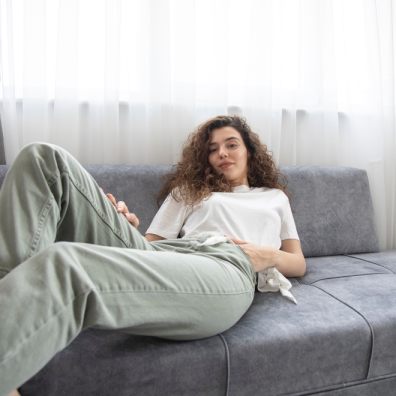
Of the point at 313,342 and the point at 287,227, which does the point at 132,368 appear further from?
the point at 287,227

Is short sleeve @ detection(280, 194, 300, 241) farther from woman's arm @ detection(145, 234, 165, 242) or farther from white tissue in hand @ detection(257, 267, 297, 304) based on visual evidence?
woman's arm @ detection(145, 234, 165, 242)

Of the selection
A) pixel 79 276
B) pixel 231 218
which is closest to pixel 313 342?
pixel 231 218

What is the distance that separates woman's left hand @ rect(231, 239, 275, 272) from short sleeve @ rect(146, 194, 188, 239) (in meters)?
0.27

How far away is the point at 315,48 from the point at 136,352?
1715 mm

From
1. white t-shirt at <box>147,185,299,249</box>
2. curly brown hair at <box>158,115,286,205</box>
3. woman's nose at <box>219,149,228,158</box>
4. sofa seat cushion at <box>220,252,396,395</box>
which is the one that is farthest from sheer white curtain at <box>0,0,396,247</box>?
sofa seat cushion at <box>220,252,396,395</box>

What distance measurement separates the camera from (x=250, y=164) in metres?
1.76

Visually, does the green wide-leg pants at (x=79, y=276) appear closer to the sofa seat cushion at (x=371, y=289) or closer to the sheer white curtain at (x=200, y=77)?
the sofa seat cushion at (x=371, y=289)

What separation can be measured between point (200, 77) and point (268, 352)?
1.29 m

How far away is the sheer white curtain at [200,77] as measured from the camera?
163cm

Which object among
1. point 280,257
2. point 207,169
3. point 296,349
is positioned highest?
point 207,169

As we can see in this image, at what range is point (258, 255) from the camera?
1274 mm

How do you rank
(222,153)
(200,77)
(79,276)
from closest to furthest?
(79,276), (222,153), (200,77)

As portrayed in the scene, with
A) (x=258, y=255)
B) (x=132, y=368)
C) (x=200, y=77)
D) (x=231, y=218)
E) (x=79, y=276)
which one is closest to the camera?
(x=79, y=276)

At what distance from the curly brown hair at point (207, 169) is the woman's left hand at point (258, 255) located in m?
0.30
